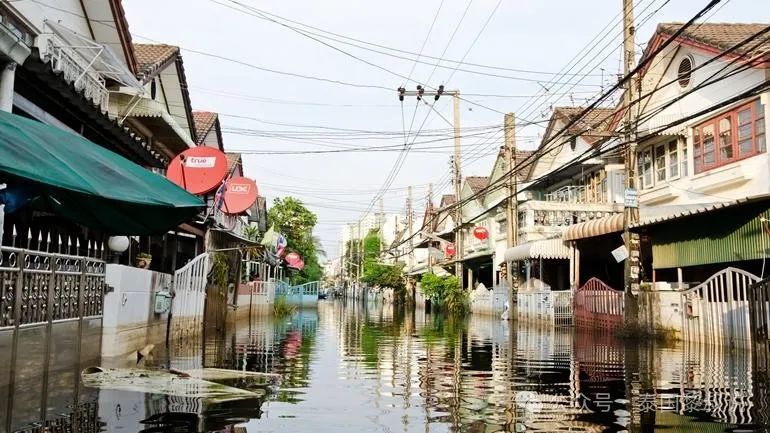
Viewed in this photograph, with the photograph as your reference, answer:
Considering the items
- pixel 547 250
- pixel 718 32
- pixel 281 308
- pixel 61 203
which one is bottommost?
pixel 281 308

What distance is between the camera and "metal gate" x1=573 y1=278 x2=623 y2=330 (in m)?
20.9

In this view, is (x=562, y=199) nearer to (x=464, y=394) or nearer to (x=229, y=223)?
(x=229, y=223)

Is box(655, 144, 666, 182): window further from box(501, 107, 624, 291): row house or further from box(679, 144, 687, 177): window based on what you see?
box(501, 107, 624, 291): row house

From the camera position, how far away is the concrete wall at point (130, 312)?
37.7 feet

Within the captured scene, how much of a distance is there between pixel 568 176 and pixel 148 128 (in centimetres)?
2009

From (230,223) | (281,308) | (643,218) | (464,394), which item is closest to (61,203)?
(464,394)

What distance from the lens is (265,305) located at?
35.4 meters

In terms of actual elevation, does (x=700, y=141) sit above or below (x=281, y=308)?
above

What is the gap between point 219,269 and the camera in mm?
22734

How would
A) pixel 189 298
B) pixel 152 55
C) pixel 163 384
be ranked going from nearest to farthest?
pixel 163 384, pixel 189 298, pixel 152 55

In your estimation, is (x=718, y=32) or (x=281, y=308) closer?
(x=718, y=32)

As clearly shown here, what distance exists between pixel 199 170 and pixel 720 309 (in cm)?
1285

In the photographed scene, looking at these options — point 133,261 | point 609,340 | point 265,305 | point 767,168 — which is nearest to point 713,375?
point 609,340

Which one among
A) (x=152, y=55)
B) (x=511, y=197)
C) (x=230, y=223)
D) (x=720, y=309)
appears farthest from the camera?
(x=230, y=223)
